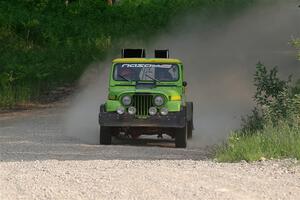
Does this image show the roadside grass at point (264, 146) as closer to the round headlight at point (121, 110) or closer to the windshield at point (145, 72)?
the round headlight at point (121, 110)

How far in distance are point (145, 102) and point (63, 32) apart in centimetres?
2379

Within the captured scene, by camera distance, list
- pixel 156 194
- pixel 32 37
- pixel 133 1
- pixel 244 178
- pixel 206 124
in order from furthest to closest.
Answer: pixel 133 1 → pixel 32 37 → pixel 206 124 → pixel 244 178 → pixel 156 194

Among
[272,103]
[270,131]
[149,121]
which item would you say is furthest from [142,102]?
[270,131]

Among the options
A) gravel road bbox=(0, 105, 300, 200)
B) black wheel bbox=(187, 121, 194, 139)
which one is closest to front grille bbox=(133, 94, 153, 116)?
black wheel bbox=(187, 121, 194, 139)

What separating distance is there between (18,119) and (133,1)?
23924 millimetres

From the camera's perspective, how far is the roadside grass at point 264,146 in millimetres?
12195

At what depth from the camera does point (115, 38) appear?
130 feet

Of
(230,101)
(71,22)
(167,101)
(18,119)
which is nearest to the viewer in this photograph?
(167,101)

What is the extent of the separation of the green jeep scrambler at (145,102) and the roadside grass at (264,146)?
346 cm

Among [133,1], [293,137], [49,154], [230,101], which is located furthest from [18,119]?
[133,1]

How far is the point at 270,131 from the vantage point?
43.5 ft

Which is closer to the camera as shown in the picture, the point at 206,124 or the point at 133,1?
the point at 206,124

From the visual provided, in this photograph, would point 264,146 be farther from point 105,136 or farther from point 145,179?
point 105,136

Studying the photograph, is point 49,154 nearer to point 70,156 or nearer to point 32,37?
point 70,156
